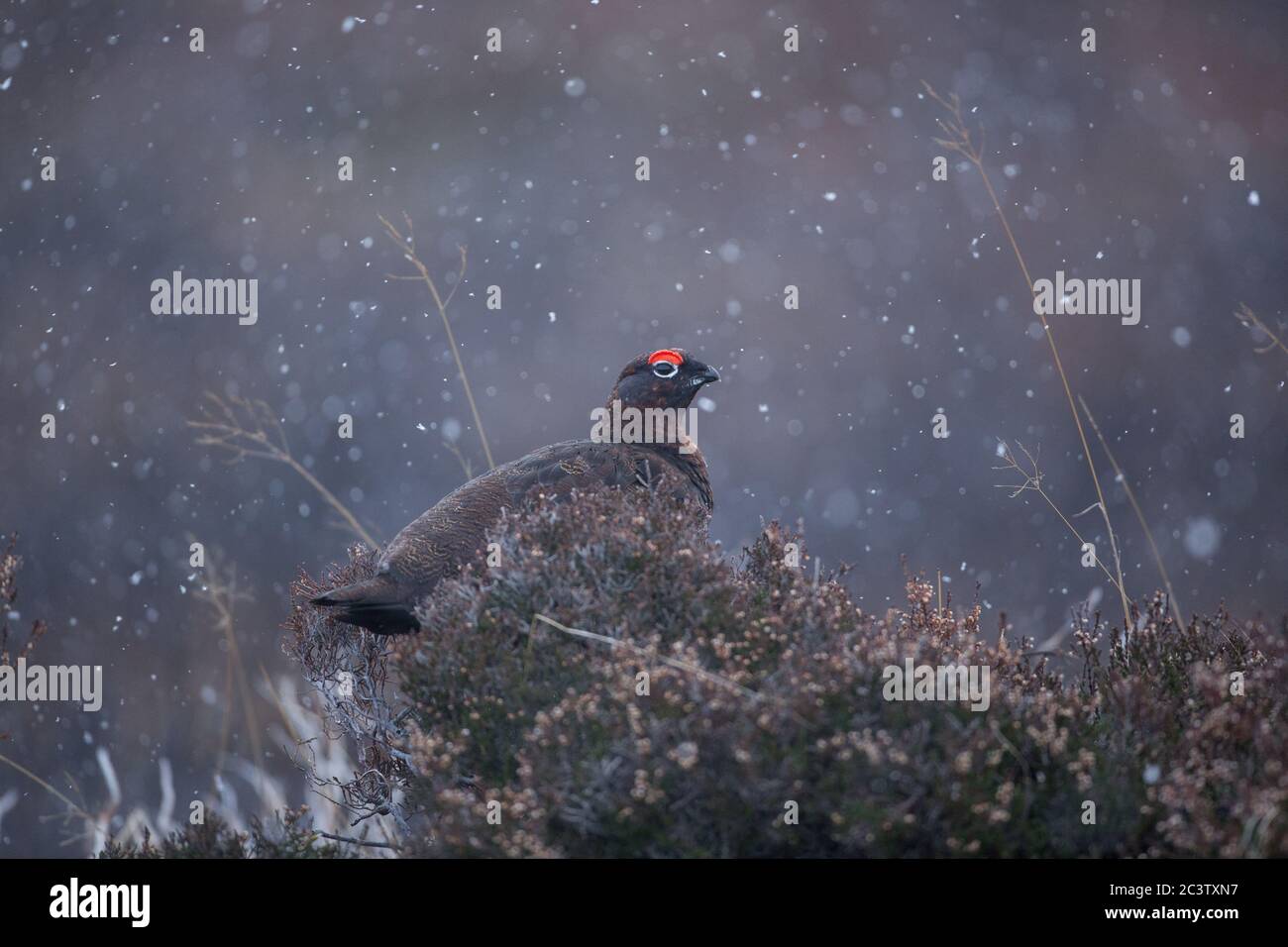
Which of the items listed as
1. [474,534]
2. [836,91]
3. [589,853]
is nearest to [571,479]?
[474,534]

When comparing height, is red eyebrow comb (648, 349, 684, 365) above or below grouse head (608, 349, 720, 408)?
above

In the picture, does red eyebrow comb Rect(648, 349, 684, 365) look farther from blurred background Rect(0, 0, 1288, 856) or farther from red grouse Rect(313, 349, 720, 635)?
blurred background Rect(0, 0, 1288, 856)

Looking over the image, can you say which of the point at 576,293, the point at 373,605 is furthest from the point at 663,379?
the point at 576,293

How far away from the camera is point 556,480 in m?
4.59

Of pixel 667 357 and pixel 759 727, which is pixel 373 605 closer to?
pixel 759 727

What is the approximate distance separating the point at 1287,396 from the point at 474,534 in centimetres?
977

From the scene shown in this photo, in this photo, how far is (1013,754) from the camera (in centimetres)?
303

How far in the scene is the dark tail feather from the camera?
13.3ft

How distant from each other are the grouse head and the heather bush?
1291 millimetres

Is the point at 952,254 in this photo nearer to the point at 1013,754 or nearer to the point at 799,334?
the point at 799,334

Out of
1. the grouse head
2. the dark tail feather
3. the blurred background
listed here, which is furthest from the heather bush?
the blurred background

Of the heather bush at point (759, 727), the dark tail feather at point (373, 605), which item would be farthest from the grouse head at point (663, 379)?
the dark tail feather at point (373, 605)

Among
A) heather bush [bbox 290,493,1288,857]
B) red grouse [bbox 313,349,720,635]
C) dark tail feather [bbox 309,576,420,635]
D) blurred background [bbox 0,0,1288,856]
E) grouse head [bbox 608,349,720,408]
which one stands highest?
blurred background [bbox 0,0,1288,856]

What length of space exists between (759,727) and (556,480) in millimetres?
1942
